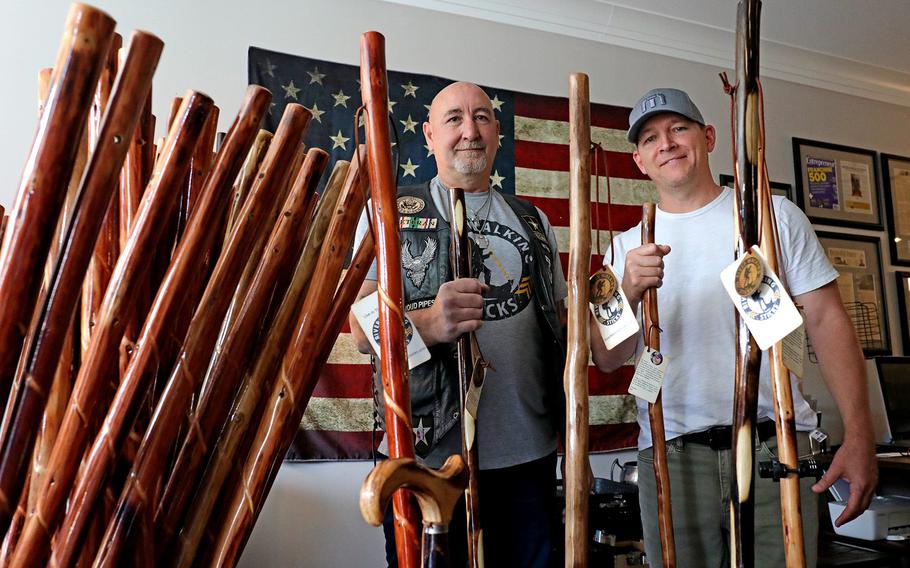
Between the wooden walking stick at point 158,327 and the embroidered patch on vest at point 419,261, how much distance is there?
2.91ft

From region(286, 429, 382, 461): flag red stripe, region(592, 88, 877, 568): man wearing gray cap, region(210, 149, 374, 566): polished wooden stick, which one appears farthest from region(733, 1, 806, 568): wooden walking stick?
region(286, 429, 382, 461): flag red stripe

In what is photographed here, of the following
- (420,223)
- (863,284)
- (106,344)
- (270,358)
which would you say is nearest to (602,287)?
(420,223)

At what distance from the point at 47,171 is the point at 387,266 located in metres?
0.26

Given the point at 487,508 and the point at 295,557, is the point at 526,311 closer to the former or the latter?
the point at 487,508

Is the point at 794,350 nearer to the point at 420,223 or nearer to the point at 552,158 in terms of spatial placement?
the point at 420,223

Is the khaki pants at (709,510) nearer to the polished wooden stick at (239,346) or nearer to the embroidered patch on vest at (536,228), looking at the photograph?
the embroidered patch on vest at (536,228)

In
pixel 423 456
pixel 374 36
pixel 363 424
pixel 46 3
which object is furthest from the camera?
pixel 363 424

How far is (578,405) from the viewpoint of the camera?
85cm

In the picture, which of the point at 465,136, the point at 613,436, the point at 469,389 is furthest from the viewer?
the point at 613,436

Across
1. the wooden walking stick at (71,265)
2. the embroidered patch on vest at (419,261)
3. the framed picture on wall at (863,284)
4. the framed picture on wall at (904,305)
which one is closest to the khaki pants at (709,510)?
the embroidered patch on vest at (419,261)

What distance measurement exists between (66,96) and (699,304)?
1.30m

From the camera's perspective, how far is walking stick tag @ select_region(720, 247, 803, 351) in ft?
2.67

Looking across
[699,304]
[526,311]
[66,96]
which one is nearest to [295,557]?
[526,311]

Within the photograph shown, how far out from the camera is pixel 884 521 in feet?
8.65
